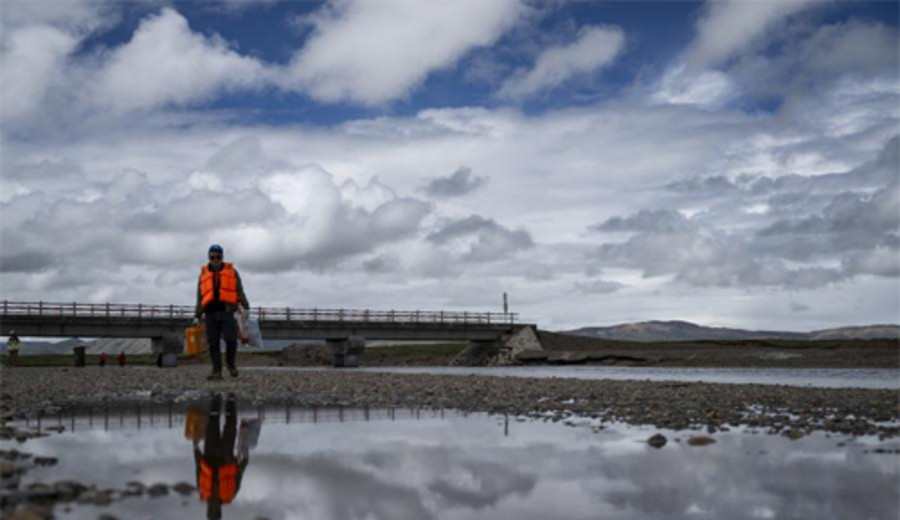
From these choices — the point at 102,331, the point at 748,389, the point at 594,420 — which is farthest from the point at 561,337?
the point at 594,420

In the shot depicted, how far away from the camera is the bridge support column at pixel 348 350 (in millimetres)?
61719

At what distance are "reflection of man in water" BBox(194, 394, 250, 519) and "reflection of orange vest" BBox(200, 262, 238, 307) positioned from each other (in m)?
7.72

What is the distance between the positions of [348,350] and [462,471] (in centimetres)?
5696

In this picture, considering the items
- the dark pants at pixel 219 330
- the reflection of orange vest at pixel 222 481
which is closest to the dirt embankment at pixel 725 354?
the dark pants at pixel 219 330

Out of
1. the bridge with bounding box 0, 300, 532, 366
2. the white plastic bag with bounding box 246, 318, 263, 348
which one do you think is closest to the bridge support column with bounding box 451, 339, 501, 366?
the bridge with bounding box 0, 300, 532, 366

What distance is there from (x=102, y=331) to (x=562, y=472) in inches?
2068

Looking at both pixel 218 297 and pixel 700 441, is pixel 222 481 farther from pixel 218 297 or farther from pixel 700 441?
pixel 218 297

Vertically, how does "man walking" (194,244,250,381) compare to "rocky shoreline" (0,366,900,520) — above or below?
above

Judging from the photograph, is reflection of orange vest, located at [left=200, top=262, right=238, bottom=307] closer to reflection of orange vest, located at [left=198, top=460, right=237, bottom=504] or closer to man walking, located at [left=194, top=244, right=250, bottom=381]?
man walking, located at [left=194, top=244, right=250, bottom=381]

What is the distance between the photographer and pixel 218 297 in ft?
52.3

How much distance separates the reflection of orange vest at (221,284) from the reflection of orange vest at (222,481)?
10439 mm

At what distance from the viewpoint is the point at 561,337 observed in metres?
75.4

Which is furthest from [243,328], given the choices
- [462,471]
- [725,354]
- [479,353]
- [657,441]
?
[479,353]

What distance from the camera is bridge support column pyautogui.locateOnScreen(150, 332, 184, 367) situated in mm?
51578
